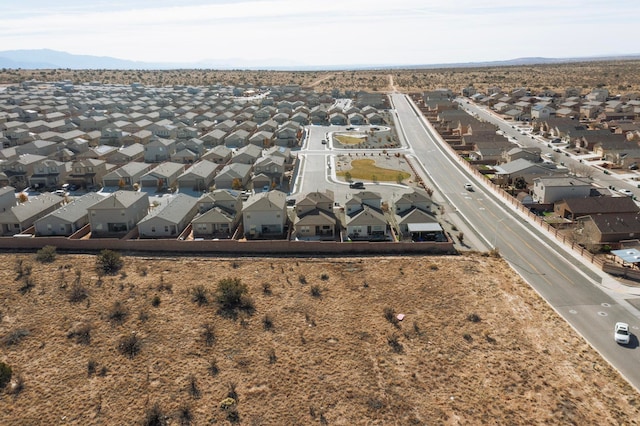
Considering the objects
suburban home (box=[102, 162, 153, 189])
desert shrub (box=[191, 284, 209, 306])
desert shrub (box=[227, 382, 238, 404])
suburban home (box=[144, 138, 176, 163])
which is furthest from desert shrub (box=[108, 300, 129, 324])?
suburban home (box=[144, 138, 176, 163])

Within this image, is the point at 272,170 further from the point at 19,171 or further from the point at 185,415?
the point at 185,415

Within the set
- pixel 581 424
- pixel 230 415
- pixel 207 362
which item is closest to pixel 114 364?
pixel 207 362

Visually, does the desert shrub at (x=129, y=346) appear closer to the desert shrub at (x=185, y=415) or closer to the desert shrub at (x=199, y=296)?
the desert shrub at (x=199, y=296)

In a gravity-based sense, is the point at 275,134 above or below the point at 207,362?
above

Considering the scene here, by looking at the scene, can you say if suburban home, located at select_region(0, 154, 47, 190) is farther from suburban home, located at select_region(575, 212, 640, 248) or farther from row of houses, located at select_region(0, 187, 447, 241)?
suburban home, located at select_region(575, 212, 640, 248)

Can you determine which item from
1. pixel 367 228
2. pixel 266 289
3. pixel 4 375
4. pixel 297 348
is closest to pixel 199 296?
pixel 266 289

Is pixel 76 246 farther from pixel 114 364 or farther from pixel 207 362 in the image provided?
pixel 207 362

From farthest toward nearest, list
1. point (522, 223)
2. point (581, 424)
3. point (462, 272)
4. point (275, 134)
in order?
point (275, 134)
point (522, 223)
point (462, 272)
point (581, 424)
